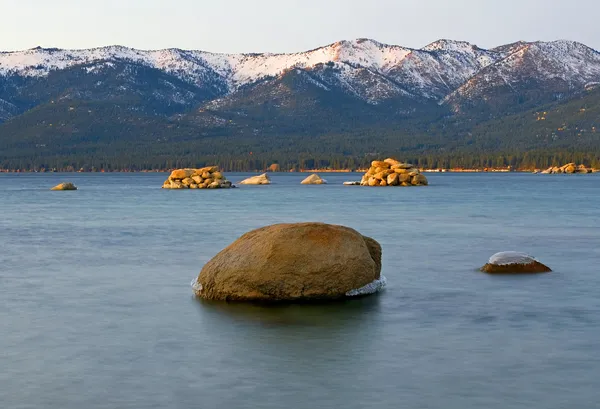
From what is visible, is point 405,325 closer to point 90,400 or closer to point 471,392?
point 471,392

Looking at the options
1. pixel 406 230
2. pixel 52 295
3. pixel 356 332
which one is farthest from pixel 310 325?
pixel 406 230

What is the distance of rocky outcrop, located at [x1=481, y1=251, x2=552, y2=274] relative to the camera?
1204 inches

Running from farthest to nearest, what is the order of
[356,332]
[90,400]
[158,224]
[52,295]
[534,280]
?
1. [158,224]
2. [534,280]
3. [52,295]
4. [356,332]
5. [90,400]

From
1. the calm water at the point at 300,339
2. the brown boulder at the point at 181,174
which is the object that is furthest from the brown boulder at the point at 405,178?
the calm water at the point at 300,339

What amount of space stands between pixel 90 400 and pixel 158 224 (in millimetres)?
43946

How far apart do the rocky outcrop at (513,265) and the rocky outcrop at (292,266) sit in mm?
7132

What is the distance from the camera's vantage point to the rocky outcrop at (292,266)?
24062 mm

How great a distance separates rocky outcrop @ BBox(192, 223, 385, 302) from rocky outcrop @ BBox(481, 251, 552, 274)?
23.4ft

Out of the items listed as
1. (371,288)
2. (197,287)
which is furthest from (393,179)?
(197,287)

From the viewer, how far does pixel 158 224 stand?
Result: 5925 centimetres

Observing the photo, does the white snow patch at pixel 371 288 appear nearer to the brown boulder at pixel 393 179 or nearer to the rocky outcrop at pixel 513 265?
the rocky outcrop at pixel 513 265

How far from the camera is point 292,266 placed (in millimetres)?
24016

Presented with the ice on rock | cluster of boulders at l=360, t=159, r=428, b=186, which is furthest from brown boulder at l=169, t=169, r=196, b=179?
the ice on rock

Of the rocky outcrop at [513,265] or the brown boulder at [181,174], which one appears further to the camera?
the brown boulder at [181,174]
